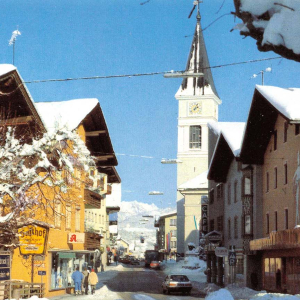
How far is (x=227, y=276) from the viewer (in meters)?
49.3

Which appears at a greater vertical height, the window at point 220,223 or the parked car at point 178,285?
the window at point 220,223

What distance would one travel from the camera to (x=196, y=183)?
10631 centimetres

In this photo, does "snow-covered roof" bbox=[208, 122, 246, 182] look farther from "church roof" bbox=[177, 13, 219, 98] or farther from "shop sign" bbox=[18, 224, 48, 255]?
"church roof" bbox=[177, 13, 219, 98]

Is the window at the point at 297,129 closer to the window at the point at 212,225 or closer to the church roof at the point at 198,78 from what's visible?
the window at the point at 212,225

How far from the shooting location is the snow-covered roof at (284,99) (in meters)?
33.8

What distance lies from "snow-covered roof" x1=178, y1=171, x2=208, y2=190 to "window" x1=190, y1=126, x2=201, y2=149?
9559 millimetres

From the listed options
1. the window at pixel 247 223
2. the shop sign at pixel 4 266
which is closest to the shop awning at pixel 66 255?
the window at pixel 247 223

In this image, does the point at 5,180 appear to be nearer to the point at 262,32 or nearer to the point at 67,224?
the point at 262,32

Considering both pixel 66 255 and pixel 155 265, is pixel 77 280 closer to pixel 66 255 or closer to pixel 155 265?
pixel 66 255

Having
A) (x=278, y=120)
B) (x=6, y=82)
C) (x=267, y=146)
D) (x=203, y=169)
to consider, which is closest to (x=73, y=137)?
(x=6, y=82)

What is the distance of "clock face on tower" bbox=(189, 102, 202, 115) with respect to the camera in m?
120

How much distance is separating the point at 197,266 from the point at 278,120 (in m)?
48.7

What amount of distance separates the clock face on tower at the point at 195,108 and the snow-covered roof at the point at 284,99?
81.3 meters

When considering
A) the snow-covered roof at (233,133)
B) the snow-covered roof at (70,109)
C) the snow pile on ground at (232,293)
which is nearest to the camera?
the snow pile on ground at (232,293)
